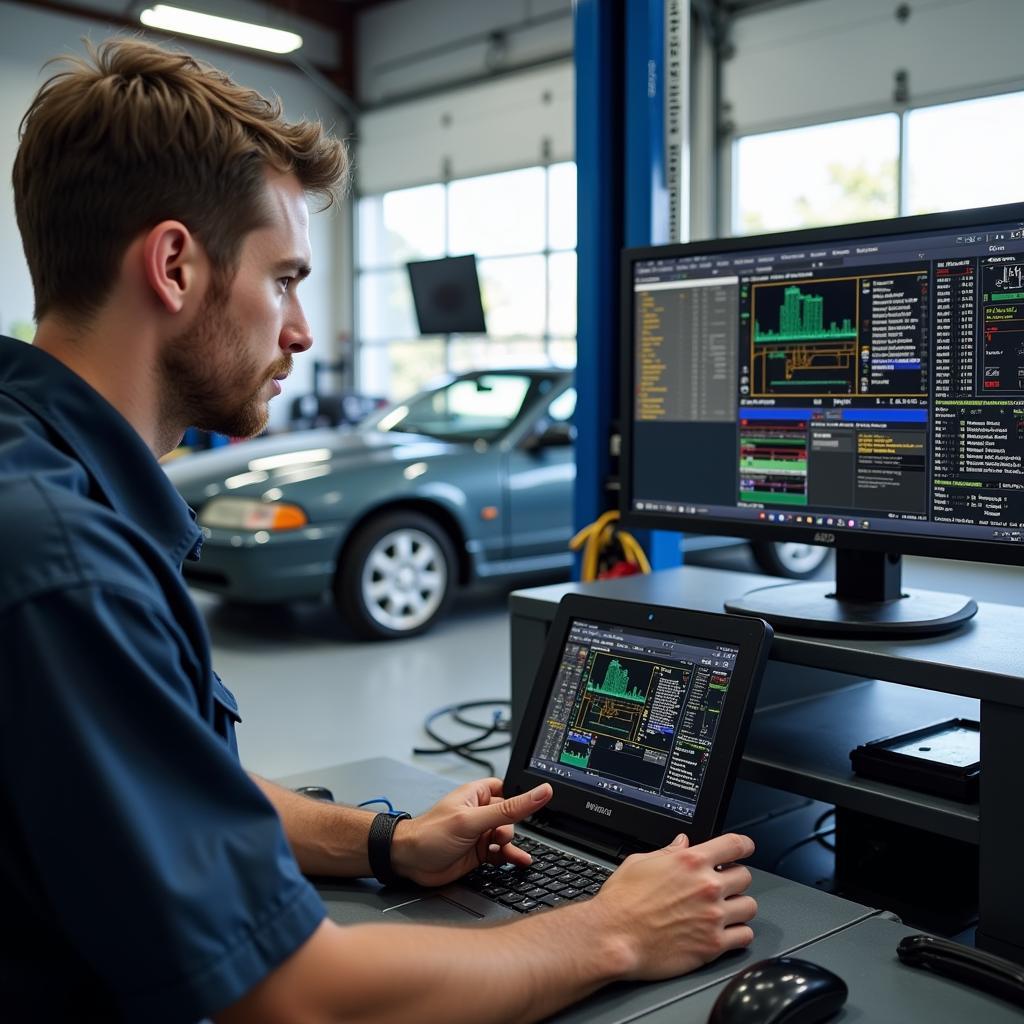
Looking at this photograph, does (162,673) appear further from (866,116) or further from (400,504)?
(866,116)

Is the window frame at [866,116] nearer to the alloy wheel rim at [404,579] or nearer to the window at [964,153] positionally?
the window at [964,153]

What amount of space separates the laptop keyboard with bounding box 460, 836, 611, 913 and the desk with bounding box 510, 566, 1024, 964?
0.99 feet

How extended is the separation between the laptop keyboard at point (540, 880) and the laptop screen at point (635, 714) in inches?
4.1

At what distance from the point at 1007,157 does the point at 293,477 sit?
16.4ft

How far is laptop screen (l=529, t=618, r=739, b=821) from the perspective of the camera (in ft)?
4.38

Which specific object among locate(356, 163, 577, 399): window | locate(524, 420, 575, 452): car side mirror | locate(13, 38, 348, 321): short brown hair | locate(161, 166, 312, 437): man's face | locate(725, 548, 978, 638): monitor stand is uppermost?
locate(356, 163, 577, 399): window

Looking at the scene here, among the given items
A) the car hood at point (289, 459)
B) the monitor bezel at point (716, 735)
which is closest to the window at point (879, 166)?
the car hood at point (289, 459)

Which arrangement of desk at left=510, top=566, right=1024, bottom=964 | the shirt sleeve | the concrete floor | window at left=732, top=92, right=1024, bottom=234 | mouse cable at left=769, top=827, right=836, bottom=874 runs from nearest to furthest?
the shirt sleeve → desk at left=510, top=566, right=1024, bottom=964 → mouse cable at left=769, top=827, right=836, bottom=874 → the concrete floor → window at left=732, top=92, right=1024, bottom=234

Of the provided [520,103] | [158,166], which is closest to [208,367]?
[158,166]

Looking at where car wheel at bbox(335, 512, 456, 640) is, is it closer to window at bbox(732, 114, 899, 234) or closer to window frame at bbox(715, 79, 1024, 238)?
window frame at bbox(715, 79, 1024, 238)

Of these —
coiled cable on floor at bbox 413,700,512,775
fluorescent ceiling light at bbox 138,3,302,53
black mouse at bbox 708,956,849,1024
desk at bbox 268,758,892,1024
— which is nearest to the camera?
black mouse at bbox 708,956,849,1024

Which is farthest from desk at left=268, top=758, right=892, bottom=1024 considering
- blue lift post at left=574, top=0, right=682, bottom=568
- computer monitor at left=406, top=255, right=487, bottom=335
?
computer monitor at left=406, top=255, right=487, bottom=335

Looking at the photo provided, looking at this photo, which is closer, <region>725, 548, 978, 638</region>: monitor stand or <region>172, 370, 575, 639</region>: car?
<region>725, 548, 978, 638</region>: monitor stand

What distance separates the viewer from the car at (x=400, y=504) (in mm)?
4773
